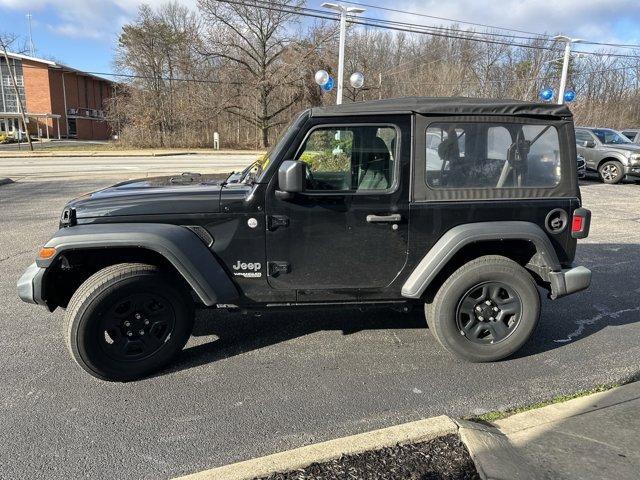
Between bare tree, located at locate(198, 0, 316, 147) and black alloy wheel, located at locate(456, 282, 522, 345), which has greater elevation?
bare tree, located at locate(198, 0, 316, 147)

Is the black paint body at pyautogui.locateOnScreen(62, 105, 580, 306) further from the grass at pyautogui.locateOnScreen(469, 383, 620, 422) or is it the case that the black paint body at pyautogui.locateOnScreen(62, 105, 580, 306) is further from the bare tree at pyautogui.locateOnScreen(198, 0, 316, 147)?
the bare tree at pyautogui.locateOnScreen(198, 0, 316, 147)

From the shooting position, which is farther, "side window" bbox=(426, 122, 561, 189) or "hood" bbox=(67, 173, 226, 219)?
"side window" bbox=(426, 122, 561, 189)

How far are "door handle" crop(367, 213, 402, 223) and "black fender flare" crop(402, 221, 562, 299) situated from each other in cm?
36

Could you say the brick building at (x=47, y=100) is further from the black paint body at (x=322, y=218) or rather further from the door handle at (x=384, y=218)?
the door handle at (x=384, y=218)

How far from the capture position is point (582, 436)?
2.74 metres

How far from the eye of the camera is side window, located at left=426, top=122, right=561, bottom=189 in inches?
138

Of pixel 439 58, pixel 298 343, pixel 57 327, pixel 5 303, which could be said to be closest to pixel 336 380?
pixel 298 343

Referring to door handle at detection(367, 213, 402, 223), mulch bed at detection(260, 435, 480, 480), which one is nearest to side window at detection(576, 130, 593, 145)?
door handle at detection(367, 213, 402, 223)

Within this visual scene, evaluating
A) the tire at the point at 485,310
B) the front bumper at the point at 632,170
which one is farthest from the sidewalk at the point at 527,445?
the front bumper at the point at 632,170

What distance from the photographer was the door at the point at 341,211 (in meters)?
3.41

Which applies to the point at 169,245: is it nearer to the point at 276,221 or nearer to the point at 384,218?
the point at 276,221

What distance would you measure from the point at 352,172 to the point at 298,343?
5.00 feet

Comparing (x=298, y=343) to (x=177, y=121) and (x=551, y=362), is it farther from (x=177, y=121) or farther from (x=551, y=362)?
(x=177, y=121)

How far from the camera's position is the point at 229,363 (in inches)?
144
